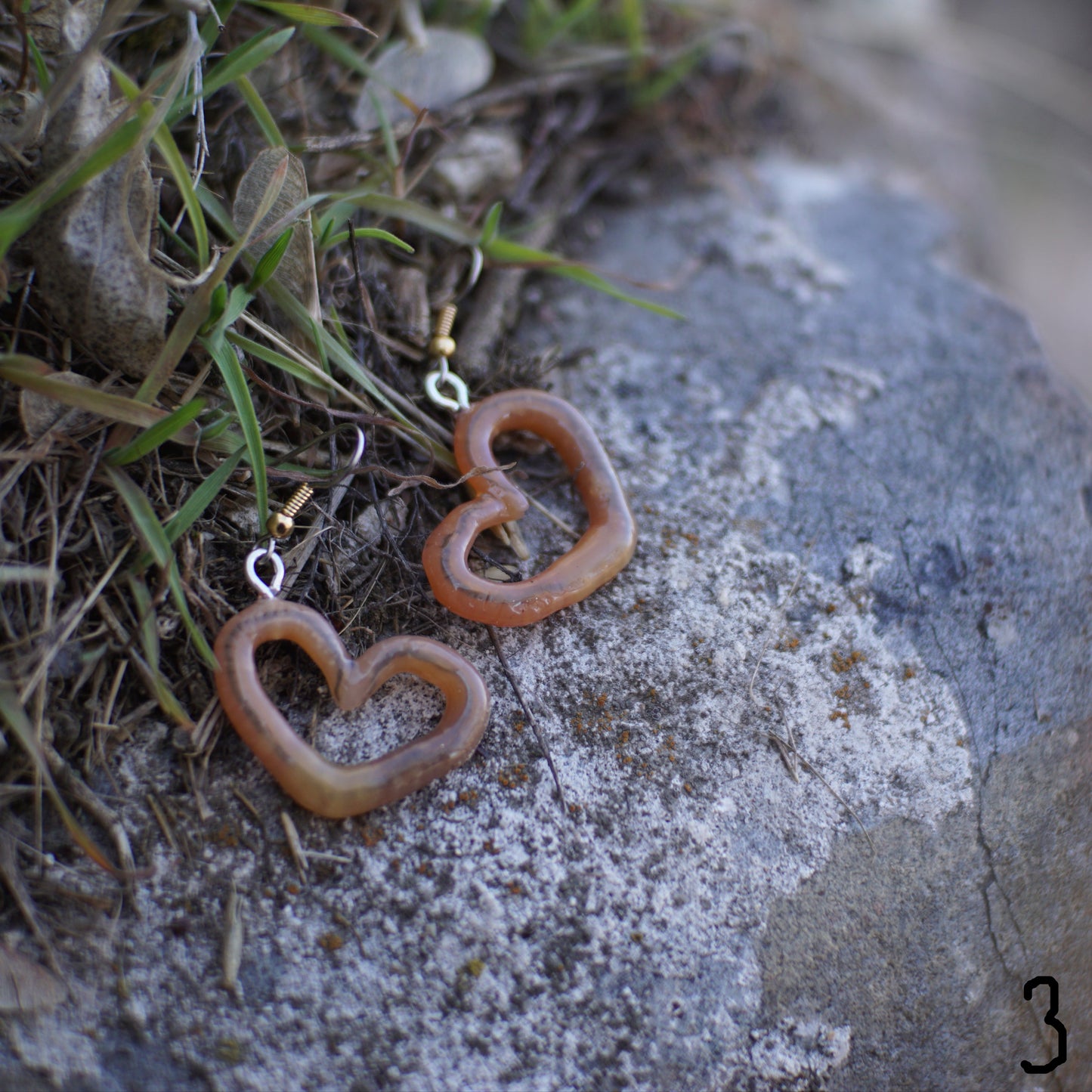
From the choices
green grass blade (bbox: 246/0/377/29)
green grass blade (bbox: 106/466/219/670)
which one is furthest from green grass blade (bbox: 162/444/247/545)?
green grass blade (bbox: 246/0/377/29)

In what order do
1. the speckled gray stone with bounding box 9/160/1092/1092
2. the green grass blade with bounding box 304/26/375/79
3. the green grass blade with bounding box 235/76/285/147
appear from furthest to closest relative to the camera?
the green grass blade with bounding box 304/26/375/79 → the green grass blade with bounding box 235/76/285/147 → the speckled gray stone with bounding box 9/160/1092/1092

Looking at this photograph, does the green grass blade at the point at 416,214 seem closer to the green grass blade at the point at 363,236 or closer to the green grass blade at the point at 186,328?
the green grass blade at the point at 363,236

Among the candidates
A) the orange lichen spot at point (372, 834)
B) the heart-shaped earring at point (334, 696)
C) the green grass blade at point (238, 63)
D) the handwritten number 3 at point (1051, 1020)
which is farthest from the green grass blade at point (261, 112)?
Result: the handwritten number 3 at point (1051, 1020)

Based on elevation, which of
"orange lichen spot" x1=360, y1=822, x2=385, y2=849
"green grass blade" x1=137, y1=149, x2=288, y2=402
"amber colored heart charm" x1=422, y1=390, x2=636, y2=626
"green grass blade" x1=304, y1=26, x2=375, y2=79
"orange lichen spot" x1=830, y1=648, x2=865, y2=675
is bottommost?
"orange lichen spot" x1=360, y1=822, x2=385, y2=849

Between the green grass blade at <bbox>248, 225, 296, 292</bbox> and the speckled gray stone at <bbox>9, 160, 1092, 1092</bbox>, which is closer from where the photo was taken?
the speckled gray stone at <bbox>9, 160, 1092, 1092</bbox>

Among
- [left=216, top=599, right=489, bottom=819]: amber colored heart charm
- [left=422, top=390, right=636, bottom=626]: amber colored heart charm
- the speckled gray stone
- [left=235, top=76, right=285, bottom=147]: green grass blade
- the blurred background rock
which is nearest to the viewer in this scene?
the speckled gray stone

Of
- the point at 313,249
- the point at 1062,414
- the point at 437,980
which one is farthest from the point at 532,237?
the point at 437,980

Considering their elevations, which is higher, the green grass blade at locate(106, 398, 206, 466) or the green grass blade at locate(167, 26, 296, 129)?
the green grass blade at locate(167, 26, 296, 129)

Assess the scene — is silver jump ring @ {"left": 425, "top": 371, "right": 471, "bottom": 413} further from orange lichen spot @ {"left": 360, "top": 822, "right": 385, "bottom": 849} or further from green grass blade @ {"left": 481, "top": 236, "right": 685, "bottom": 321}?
orange lichen spot @ {"left": 360, "top": 822, "right": 385, "bottom": 849}

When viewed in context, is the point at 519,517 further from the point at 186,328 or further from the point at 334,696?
the point at 186,328
